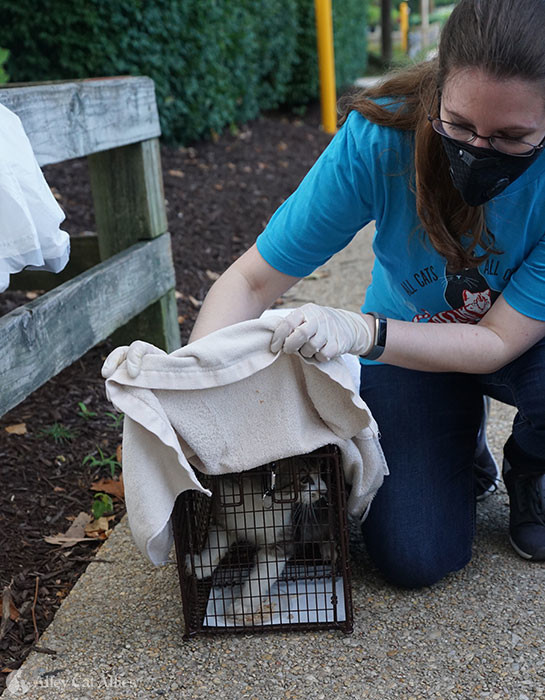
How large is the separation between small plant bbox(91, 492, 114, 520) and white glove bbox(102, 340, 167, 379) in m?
0.93

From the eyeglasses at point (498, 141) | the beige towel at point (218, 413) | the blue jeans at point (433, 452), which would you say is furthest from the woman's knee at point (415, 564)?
the eyeglasses at point (498, 141)

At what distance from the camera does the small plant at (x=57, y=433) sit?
2.82 meters

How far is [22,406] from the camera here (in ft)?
10.0

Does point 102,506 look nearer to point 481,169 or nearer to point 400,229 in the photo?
point 400,229

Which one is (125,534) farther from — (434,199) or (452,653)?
(434,199)

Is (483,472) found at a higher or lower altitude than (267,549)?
lower

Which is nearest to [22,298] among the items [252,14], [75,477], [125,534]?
[75,477]

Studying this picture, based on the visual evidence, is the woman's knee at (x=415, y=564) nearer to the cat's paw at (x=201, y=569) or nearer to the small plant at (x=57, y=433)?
the cat's paw at (x=201, y=569)

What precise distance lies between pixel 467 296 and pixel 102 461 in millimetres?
1303

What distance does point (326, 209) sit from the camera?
6.62ft

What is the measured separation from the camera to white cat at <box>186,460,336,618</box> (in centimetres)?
191

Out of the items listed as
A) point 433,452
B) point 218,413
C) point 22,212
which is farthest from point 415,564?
point 22,212

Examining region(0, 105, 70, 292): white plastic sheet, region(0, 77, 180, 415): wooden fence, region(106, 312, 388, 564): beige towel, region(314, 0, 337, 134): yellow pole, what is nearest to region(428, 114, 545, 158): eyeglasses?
Answer: region(106, 312, 388, 564): beige towel

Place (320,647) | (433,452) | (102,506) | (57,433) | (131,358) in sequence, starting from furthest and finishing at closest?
(57,433) < (102,506) < (433,452) < (320,647) < (131,358)
